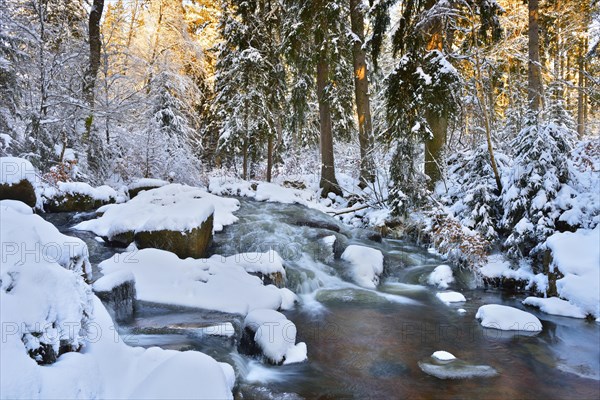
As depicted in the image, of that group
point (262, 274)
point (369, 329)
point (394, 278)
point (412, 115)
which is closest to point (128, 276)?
point (262, 274)

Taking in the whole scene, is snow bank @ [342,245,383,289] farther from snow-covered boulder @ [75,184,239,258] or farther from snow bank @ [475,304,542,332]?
snow-covered boulder @ [75,184,239,258]

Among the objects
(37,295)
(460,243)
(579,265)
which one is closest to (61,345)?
(37,295)

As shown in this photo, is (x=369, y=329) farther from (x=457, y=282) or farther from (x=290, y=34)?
(x=290, y=34)

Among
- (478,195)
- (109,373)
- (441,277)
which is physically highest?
(478,195)

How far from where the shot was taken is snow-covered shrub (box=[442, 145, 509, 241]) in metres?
9.17

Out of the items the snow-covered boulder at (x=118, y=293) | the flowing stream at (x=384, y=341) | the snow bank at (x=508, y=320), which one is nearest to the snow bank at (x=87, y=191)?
the flowing stream at (x=384, y=341)

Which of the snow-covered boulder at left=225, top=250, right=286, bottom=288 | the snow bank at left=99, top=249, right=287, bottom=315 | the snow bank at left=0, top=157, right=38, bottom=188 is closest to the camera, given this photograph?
the snow bank at left=99, top=249, right=287, bottom=315

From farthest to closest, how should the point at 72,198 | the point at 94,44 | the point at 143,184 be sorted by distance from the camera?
1. the point at 94,44
2. the point at 143,184
3. the point at 72,198

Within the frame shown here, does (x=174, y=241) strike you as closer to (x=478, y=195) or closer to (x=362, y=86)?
(x=478, y=195)

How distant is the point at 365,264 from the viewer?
29.2 feet

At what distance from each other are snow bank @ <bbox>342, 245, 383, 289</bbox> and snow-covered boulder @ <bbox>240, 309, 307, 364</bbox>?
3293 millimetres

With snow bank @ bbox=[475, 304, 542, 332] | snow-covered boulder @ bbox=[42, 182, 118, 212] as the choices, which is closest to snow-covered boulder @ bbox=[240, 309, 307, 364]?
snow bank @ bbox=[475, 304, 542, 332]

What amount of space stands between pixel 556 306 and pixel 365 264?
349 cm

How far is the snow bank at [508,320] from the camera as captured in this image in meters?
6.33
